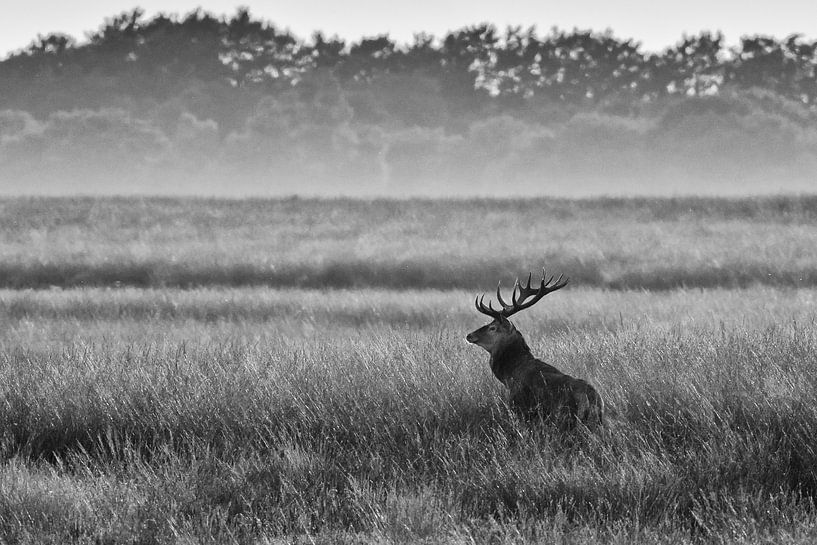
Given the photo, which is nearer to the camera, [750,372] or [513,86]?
[750,372]

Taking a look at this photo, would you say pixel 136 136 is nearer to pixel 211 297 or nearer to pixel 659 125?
pixel 659 125

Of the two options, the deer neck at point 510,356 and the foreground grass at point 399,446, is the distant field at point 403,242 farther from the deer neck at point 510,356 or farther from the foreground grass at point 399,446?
the deer neck at point 510,356

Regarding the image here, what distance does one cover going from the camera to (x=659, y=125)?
195 ft

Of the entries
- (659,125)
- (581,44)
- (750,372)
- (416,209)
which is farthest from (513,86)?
(750,372)

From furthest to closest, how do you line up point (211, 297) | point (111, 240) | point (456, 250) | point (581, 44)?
point (581, 44) → point (111, 240) → point (456, 250) → point (211, 297)

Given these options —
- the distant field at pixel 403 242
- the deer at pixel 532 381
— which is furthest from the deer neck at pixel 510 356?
the distant field at pixel 403 242

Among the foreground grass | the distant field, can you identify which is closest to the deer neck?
the foreground grass

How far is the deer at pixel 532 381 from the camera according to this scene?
538cm

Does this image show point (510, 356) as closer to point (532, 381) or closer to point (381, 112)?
point (532, 381)

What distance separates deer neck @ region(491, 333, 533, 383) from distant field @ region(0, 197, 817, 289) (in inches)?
465

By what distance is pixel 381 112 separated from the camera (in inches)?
2414

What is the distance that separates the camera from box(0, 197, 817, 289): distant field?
720 inches

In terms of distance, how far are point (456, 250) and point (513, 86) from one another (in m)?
42.3

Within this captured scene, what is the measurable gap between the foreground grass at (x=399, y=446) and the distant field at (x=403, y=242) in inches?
379
